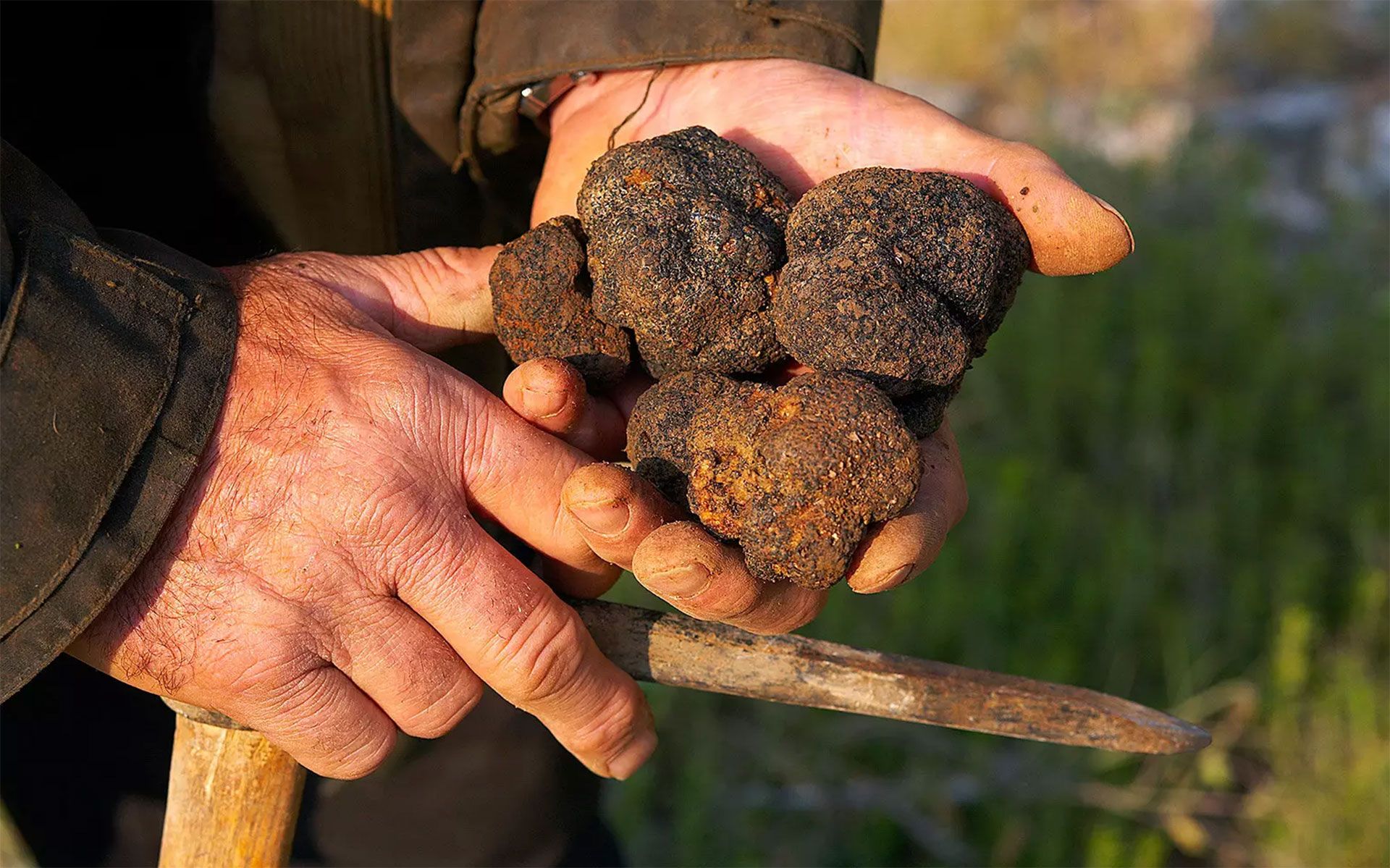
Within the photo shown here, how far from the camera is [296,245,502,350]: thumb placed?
2088mm

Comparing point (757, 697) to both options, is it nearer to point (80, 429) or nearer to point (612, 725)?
point (612, 725)

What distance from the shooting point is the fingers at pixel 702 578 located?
1.63m

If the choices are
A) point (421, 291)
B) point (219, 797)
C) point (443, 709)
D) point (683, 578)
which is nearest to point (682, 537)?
point (683, 578)

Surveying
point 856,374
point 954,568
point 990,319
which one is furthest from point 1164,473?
point 856,374

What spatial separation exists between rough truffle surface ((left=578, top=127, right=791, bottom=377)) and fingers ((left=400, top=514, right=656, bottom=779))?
45 centimetres

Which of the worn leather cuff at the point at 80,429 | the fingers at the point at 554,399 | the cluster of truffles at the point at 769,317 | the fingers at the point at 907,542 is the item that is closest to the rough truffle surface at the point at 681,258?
the cluster of truffles at the point at 769,317

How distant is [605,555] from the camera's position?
1.77 metres

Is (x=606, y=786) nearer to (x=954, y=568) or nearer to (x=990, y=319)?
(x=954, y=568)

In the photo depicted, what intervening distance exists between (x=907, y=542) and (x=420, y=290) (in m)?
0.98

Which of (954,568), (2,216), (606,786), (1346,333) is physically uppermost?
(2,216)

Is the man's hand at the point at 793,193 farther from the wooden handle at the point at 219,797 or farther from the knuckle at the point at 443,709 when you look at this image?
the wooden handle at the point at 219,797

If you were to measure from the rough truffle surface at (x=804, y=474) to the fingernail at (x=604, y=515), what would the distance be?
132 millimetres

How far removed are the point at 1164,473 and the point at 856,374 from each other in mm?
2967

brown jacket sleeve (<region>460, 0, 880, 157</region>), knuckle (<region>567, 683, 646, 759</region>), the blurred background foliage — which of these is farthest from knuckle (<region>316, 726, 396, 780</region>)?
the blurred background foliage
